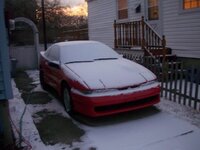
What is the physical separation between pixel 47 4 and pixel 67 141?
20.4 metres

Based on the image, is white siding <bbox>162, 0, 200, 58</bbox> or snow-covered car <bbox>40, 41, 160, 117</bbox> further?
white siding <bbox>162, 0, 200, 58</bbox>

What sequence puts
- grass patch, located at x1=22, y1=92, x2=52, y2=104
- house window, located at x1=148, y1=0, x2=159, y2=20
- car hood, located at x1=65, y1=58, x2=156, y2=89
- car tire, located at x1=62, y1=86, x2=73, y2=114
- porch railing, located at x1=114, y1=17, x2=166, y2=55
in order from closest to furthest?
1. car hood, located at x1=65, y1=58, x2=156, y2=89
2. car tire, located at x1=62, y1=86, x2=73, y2=114
3. grass patch, located at x1=22, y1=92, x2=52, y2=104
4. porch railing, located at x1=114, y1=17, x2=166, y2=55
5. house window, located at x1=148, y1=0, x2=159, y2=20

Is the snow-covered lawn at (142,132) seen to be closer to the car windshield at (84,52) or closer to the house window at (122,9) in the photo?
the car windshield at (84,52)

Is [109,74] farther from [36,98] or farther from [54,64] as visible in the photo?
[36,98]

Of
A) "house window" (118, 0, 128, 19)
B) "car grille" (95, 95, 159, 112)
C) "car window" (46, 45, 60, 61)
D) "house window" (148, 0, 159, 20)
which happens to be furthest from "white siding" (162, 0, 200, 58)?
"car window" (46, 45, 60, 61)

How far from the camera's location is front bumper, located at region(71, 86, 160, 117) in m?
5.94

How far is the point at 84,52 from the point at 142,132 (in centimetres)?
288

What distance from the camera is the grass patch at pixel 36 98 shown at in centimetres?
829

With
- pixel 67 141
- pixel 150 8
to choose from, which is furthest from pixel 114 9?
pixel 67 141

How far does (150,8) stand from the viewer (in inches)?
505

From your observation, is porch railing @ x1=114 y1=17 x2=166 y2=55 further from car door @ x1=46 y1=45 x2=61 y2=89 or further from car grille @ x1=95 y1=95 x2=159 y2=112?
car grille @ x1=95 y1=95 x2=159 y2=112

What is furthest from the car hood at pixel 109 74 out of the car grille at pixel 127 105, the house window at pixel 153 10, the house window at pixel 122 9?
the house window at pixel 122 9

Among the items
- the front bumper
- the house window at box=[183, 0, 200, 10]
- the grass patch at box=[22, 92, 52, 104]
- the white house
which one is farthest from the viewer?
the white house

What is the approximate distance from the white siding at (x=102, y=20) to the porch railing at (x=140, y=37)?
2542 mm
